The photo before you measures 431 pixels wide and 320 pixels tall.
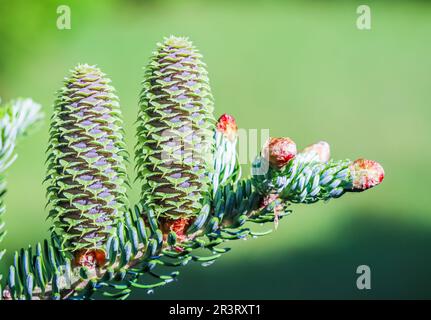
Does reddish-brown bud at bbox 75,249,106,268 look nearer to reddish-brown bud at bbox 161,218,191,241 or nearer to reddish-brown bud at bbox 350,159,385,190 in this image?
reddish-brown bud at bbox 161,218,191,241

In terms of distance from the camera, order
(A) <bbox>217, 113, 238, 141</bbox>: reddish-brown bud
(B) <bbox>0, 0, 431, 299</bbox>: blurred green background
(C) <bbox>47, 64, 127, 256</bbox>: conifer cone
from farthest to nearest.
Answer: (B) <bbox>0, 0, 431, 299</bbox>: blurred green background → (A) <bbox>217, 113, 238, 141</bbox>: reddish-brown bud → (C) <bbox>47, 64, 127, 256</bbox>: conifer cone

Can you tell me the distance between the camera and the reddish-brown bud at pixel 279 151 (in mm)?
580

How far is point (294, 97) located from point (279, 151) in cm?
433

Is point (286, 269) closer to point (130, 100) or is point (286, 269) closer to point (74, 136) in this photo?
point (130, 100)

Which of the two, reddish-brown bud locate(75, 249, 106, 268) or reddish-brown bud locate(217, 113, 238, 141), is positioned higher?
reddish-brown bud locate(217, 113, 238, 141)

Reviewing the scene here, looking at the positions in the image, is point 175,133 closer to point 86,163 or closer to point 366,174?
point 86,163

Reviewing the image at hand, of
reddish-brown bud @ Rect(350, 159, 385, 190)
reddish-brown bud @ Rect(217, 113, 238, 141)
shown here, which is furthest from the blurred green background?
reddish-brown bud @ Rect(350, 159, 385, 190)

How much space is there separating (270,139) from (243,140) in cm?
15

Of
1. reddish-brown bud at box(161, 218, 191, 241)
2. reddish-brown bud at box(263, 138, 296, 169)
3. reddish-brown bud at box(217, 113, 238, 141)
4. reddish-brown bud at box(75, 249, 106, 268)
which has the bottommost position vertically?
reddish-brown bud at box(75, 249, 106, 268)

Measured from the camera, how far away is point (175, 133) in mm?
603

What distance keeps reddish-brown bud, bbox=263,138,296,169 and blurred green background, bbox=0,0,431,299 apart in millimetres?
2245

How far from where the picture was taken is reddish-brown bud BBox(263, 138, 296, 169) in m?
0.58

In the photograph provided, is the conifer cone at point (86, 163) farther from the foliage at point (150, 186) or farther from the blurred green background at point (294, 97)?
the blurred green background at point (294, 97)

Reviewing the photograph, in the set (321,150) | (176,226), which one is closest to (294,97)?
(321,150)
